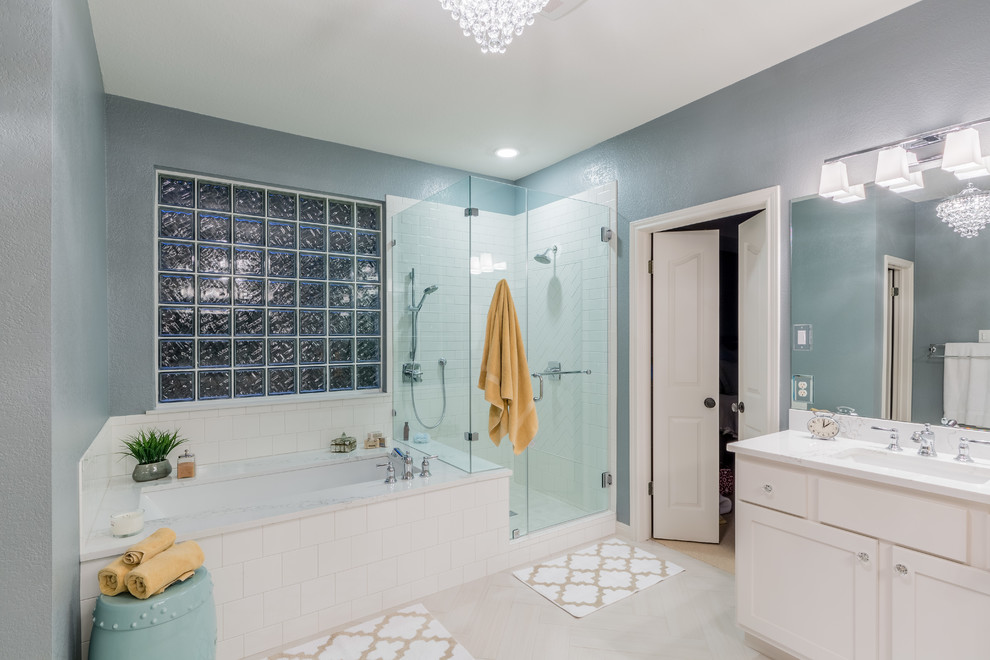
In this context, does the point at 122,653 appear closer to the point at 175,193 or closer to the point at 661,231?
the point at 175,193

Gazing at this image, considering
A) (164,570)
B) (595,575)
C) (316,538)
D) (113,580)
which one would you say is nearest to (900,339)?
(595,575)

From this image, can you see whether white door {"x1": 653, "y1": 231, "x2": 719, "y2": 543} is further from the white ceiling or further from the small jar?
the small jar

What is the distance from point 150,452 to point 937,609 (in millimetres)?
3475

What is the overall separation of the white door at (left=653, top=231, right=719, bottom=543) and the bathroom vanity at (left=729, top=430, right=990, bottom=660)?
3.27 feet

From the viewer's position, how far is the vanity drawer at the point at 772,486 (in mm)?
1861

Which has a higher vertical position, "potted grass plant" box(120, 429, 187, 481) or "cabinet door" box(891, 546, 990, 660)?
"potted grass plant" box(120, 429, 187, 481)

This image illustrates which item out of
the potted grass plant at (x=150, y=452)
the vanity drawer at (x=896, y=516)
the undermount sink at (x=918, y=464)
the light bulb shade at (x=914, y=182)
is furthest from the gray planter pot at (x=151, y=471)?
the light bulb shade at (x=914, y=182)

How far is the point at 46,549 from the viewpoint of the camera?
1.25m

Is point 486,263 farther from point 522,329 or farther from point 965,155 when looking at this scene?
point 965,155

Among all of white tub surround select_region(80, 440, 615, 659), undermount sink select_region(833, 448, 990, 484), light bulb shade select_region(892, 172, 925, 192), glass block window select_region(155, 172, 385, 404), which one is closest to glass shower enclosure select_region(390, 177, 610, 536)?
white tub surround select_region(80, 440, 615, 659)

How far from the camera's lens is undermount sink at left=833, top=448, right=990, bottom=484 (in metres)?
1.67

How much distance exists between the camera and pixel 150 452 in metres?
2.67

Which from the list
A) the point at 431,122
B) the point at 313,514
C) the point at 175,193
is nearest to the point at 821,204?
the point at 431,122

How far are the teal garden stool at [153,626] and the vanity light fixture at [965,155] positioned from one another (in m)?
3.14
